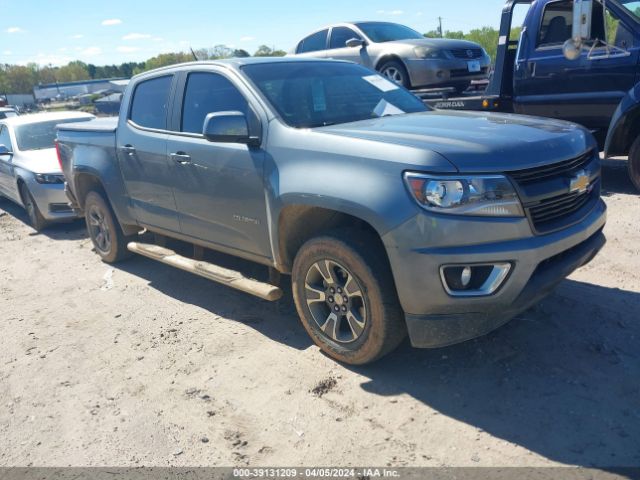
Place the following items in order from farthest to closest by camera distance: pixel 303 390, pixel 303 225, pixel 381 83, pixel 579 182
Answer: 1. pixel 381 83
2. pixel 303 225
3. pixel 303 390
4. pixel 579 182

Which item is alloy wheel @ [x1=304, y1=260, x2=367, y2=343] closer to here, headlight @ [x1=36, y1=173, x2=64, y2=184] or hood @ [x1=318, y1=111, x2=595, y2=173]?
hood @ [x1=318, y1=111, x2=595, y2=173]

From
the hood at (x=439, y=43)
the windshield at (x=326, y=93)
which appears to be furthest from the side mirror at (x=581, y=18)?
the hood at (x=439, y=43)

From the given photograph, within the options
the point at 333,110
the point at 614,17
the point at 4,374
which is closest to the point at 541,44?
the point at 614,17

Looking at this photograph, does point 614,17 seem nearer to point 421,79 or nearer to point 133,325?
point 421,79

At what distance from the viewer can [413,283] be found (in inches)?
115

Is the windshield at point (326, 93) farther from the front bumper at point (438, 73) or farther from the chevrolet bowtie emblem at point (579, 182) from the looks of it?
the front bumper at point (438, 73)

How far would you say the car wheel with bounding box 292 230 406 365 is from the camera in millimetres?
3158

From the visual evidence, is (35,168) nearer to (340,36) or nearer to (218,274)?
(218,274)

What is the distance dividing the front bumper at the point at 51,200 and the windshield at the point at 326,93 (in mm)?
4967

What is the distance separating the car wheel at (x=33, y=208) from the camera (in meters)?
8.34

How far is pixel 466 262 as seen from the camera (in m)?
2.82

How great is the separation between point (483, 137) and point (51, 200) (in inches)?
269

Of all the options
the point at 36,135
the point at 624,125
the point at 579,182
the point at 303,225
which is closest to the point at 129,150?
the point at 303,225

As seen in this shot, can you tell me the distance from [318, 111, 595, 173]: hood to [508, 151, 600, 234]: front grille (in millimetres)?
50
